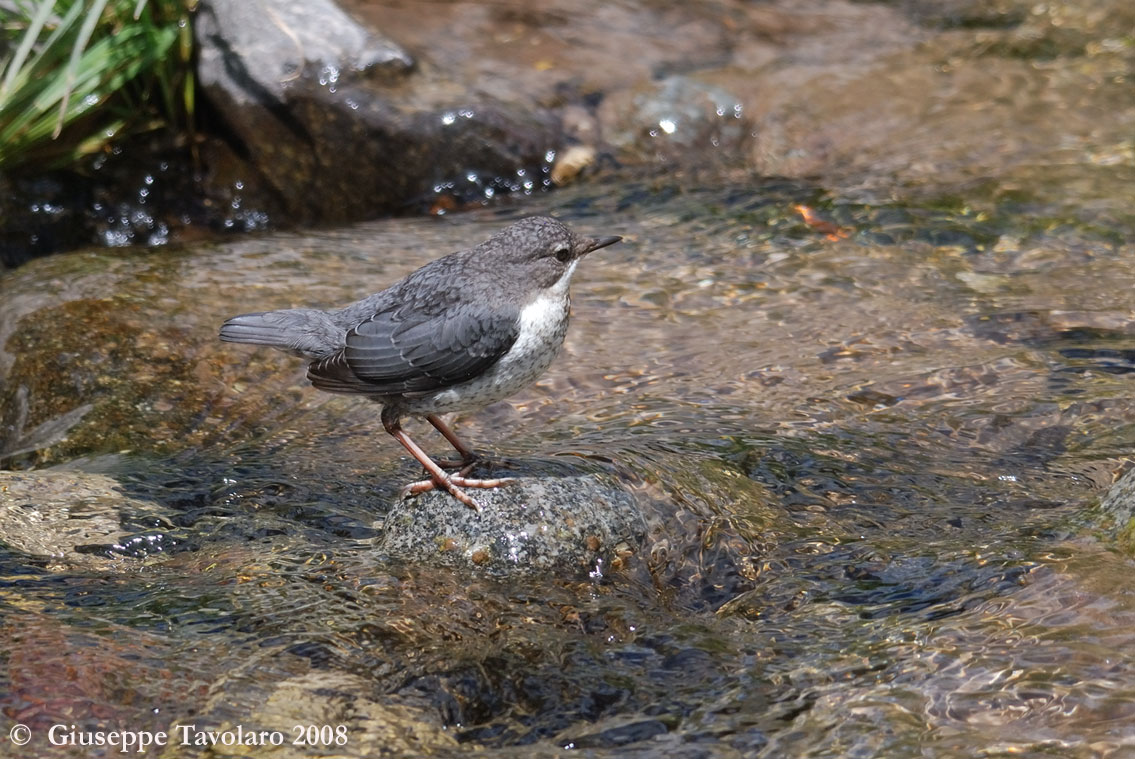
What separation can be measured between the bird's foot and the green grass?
4.15 meters

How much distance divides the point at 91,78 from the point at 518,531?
16.6 feet

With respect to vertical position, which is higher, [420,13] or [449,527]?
[420,13]

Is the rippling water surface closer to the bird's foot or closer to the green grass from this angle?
the bird's foot

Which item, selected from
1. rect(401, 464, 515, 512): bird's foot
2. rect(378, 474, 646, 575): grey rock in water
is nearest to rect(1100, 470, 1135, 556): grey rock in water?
rect(378, 474, 646, 575): grey rock in water

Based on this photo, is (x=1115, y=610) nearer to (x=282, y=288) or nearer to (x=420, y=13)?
(x=282, y=288)

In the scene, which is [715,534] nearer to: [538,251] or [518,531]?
[518,531]

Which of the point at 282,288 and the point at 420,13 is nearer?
the point at 282,288

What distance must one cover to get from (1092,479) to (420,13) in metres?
6.76

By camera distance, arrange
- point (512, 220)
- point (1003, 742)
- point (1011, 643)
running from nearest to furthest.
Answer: point (1003, 742) → point (1011, 643) → point (512, 220)

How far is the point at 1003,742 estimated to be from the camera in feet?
10.7

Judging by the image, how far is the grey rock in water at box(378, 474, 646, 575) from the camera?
4.20 metres

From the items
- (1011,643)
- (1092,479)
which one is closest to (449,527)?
(1011,643)

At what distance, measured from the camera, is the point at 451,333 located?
432cm

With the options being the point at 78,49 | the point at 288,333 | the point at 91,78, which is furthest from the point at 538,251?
the point at 91,78
